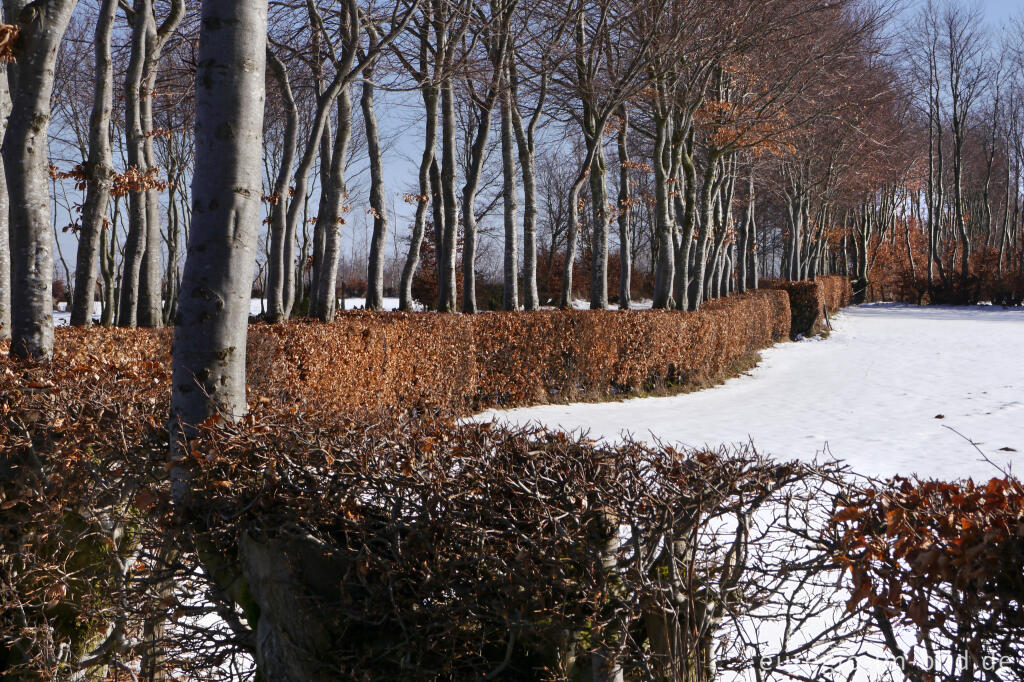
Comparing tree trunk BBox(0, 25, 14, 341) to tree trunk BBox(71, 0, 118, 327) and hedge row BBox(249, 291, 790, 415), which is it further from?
hedge row BBox(249, 291, 790, 415)

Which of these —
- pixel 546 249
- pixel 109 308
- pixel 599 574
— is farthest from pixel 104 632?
pixel 546 249

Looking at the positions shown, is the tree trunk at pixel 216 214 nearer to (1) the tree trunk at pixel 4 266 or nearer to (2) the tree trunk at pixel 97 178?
(1) the tree trunk at pixel 4 266

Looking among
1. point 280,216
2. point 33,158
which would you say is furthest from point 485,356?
point 33,158

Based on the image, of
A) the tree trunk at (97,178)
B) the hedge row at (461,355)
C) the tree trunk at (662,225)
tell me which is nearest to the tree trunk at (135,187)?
the tree trunk at (97,178)

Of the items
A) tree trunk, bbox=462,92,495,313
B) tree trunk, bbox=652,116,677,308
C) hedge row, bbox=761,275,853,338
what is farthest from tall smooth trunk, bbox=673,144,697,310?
hedge row, bbox=761,275,853,338

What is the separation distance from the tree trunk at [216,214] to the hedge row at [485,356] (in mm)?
2603

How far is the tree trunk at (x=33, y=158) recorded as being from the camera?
19.6 feet

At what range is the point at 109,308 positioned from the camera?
51.8 ft

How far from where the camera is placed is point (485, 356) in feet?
36.2

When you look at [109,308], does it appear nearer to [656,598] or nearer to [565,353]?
[565,353]

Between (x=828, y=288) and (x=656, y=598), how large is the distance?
32650 millimetres

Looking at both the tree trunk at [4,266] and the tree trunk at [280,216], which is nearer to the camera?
the tree trunk at [4,266]

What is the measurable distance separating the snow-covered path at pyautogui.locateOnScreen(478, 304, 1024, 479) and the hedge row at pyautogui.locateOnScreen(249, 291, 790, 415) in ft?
1.76

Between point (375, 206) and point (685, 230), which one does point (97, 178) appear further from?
point (685, 230)
